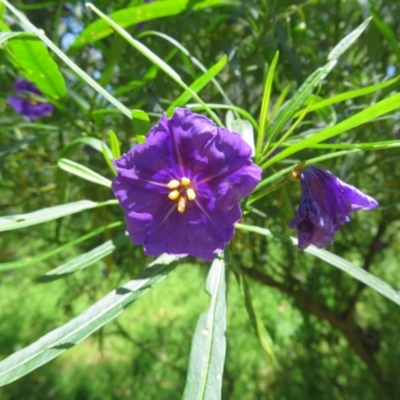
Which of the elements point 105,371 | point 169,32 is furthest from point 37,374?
point 169,32

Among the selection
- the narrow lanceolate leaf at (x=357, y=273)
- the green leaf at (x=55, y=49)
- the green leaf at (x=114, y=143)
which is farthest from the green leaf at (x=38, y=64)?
the narrow lanceolate leaf at (x=357, y=273)

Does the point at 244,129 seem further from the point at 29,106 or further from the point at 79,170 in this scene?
the point at 29,106

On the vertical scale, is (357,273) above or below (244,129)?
below

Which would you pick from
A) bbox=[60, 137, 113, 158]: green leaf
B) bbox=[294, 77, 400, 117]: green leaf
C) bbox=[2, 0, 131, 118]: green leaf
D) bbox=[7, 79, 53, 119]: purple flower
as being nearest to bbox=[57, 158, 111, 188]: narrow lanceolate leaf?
bbox=[60, 137, 113, 158]: green leaf

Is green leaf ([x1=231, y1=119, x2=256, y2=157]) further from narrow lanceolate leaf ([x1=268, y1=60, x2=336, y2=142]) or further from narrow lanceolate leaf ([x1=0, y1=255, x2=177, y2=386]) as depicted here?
narrow lanceolate leaf ([x1=0, y1=255, x2=177, y2=386])

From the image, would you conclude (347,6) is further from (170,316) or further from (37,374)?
(37,374)

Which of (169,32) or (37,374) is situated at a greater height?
(169,32)

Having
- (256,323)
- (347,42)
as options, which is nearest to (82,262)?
(256,323)
